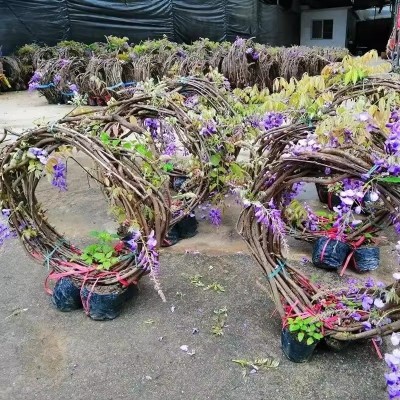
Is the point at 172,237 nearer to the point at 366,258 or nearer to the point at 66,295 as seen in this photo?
the point at 66,295

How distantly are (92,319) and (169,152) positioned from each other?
5.81 feet

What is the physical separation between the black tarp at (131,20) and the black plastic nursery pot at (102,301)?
11.5m

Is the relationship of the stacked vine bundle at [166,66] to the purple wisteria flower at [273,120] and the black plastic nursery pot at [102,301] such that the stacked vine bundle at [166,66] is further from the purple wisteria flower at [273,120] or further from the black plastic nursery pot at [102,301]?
the black plastic nursery pot at [102,301]

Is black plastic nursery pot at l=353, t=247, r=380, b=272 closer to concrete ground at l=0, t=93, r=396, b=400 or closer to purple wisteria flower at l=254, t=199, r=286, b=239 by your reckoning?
concrete ground at l=0, t=93, r=396, b=400

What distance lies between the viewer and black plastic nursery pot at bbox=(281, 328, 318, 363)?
2.04 m

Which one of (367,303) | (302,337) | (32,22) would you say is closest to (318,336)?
(302,337)

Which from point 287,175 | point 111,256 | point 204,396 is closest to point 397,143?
→ point 287,175

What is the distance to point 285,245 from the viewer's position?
1.89 metres

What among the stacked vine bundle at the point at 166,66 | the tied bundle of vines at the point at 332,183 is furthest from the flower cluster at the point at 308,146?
the stacked vine bundle at the point at 166,66

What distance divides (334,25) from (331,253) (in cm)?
1846

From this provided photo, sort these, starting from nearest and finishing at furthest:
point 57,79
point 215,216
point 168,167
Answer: point 215,216
point 168,167
point 57,79

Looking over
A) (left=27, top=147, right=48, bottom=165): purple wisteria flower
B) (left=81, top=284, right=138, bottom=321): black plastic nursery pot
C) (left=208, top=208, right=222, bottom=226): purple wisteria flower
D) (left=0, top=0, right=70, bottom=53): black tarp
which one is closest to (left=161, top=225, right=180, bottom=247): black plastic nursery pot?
(left=208, top=208, right=222, bottom=226): purple wisteria flower

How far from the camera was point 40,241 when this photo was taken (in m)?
2.62

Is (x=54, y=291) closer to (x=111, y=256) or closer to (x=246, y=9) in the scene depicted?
(x=111, y=256)
